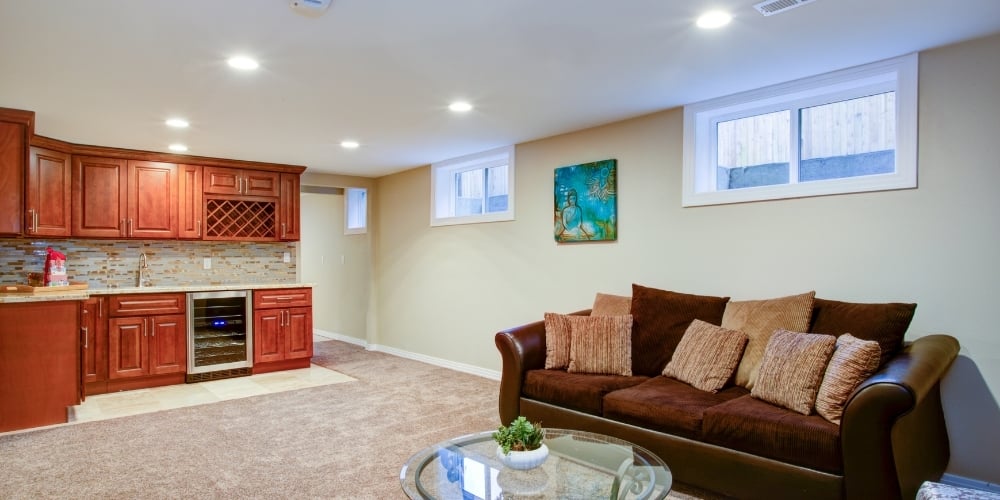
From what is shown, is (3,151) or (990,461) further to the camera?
(3,151)

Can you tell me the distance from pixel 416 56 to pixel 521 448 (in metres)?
2.02

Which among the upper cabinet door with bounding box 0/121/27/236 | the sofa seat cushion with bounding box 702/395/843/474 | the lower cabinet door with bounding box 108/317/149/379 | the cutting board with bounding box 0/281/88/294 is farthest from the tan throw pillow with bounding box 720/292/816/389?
the upper cabinet door with bounding box 0/121/27/236

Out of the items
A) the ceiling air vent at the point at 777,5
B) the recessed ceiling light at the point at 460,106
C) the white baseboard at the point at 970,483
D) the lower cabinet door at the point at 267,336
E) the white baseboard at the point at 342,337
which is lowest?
the white baseboard at the point at 342,337

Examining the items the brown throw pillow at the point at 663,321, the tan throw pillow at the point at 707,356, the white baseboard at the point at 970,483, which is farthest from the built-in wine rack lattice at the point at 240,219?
the white baseboard at the point at 970,483

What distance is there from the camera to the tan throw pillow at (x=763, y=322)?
285cm

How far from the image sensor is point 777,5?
228 centimetres

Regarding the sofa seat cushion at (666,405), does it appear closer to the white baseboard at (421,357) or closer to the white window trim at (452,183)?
the white baseboard at (421,357)

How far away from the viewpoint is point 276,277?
6.27m

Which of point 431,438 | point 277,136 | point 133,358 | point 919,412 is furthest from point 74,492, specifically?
point 919,412

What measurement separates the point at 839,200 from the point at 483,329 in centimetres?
328

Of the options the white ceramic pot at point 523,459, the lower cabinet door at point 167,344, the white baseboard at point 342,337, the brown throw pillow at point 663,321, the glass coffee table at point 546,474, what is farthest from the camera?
the white baseboard at point 342,337

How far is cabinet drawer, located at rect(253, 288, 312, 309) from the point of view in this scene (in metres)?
5.47

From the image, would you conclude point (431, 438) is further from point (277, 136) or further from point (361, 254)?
point (361, 254)

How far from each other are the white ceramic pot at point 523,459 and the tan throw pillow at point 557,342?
4.36 ft
